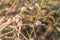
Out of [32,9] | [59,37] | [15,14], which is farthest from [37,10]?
[59,37]

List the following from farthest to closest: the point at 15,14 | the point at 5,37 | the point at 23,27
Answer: the point at 15,14 → the point at 23,27 → the point at 5,37

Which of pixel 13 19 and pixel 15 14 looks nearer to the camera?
pixel 13 19

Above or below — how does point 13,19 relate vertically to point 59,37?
above

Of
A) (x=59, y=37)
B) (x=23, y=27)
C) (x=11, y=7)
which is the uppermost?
(x=11, y=7)

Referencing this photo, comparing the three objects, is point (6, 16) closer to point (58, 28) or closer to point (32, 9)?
point (32, 9)

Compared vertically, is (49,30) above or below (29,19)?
below

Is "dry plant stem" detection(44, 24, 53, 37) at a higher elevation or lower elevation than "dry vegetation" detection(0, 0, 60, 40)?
lower

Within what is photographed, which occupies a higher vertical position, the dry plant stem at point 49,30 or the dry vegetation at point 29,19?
the dry vegetation at point 29,19

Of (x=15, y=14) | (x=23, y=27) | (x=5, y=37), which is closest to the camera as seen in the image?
(x=5, y=37)
